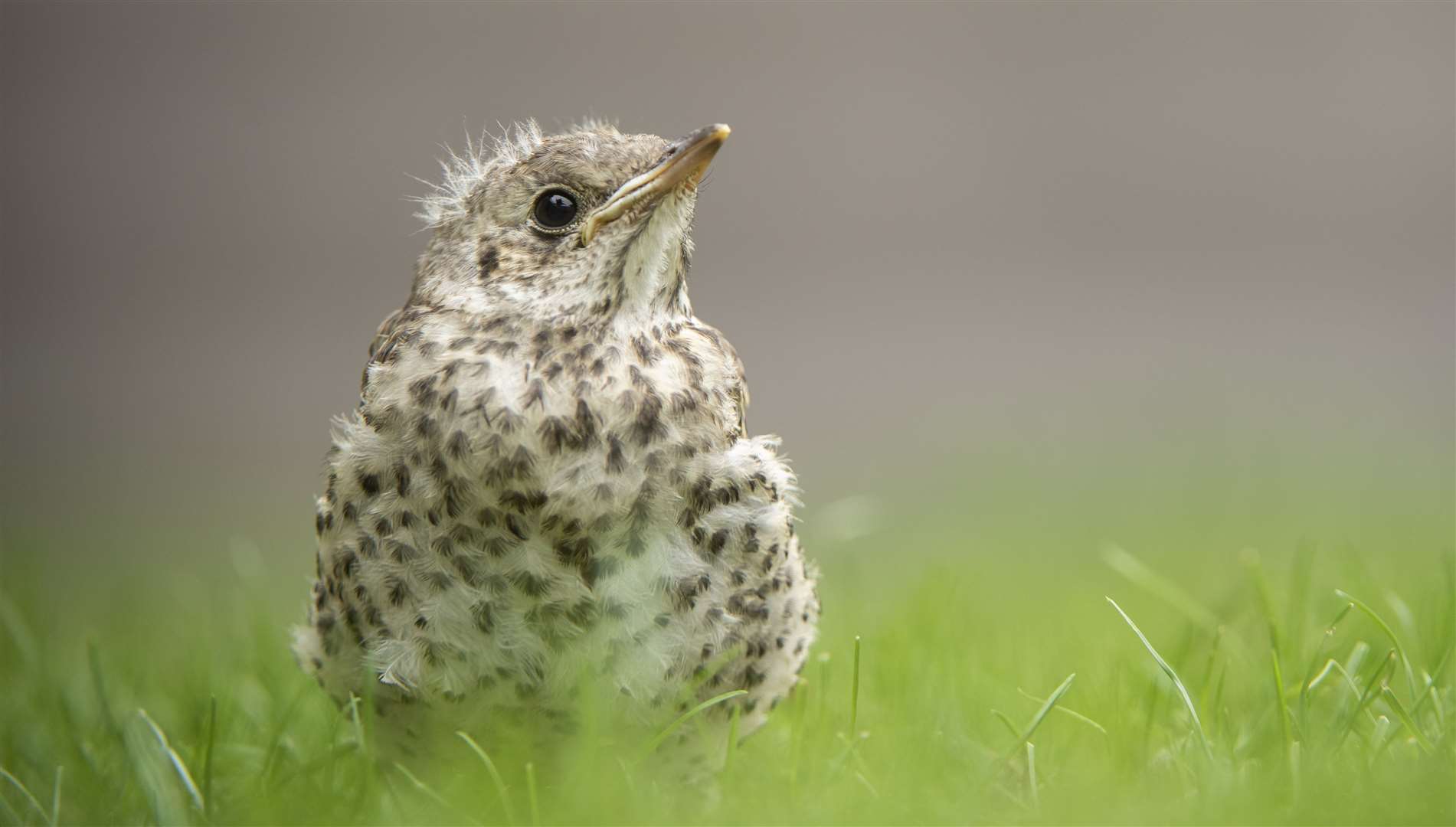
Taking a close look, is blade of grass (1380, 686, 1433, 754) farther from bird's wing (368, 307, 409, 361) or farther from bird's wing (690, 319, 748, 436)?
bird's wing (368, 307, 409, 361)

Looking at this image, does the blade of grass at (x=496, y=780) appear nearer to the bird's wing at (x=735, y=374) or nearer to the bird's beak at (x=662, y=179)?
the bird's wing at (x=735, y=374)

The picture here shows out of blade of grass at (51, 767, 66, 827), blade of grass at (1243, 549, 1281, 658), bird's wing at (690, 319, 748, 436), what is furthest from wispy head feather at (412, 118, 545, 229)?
blade of grass at (1243, 549, 1281, 658)

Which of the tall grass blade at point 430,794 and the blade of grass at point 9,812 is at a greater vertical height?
the blade of grass at point 9,812

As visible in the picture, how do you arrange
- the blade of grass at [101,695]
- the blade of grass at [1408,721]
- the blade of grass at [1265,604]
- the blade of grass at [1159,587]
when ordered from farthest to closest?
1. the blade of grass at [1159,587]
2. the blade of grass at [101,695]
3. the blade of grass at [1265,604]
4. the blade of grass at [1408,721]

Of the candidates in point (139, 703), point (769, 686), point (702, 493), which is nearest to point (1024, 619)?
point (769, 686)

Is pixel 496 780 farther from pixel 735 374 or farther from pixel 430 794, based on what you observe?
pixel 735 374

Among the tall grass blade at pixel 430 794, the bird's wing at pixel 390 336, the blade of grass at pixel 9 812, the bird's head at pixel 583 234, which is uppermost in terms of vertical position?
the bird's head at pixel 583 234

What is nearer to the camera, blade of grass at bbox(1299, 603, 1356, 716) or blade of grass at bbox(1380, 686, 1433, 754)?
blade of grass at bbox(1380, 686, 1433, 754)

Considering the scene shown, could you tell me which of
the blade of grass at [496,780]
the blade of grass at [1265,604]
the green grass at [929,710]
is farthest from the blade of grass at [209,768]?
the blade of grass at [1265,604]
